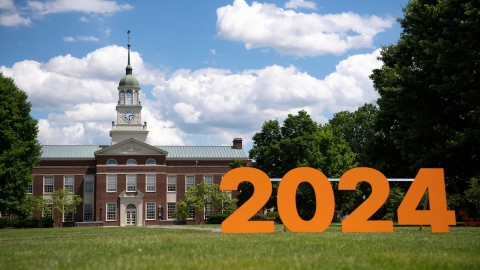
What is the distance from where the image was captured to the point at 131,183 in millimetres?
72062

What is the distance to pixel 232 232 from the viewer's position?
69.2 feet

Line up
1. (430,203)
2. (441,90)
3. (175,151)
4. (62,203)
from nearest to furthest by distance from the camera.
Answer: (430,203) < (441,90) < (62,203) < (175,151)

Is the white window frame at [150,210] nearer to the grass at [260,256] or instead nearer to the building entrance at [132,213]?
the building entrance at [132,213]

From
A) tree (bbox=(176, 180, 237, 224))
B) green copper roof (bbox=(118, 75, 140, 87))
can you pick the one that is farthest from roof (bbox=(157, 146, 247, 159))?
green copper roof (bbox=(118, 75, 140, 87))

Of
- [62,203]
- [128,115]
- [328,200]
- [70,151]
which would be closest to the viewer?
[328,200]

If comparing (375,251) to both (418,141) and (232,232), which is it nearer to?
(232,232)

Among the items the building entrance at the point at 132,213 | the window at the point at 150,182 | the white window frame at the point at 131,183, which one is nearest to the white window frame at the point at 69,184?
the white window frame at the point at 131,183

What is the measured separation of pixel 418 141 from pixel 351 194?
25178mm

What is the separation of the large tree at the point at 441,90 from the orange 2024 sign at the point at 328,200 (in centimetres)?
767

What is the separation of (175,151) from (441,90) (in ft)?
168

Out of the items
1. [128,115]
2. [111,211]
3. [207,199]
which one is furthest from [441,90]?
[128,115]

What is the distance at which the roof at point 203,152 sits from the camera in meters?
75.9

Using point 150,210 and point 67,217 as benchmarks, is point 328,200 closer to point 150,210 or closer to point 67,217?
point 150,210

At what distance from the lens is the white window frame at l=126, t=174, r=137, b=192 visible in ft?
236
